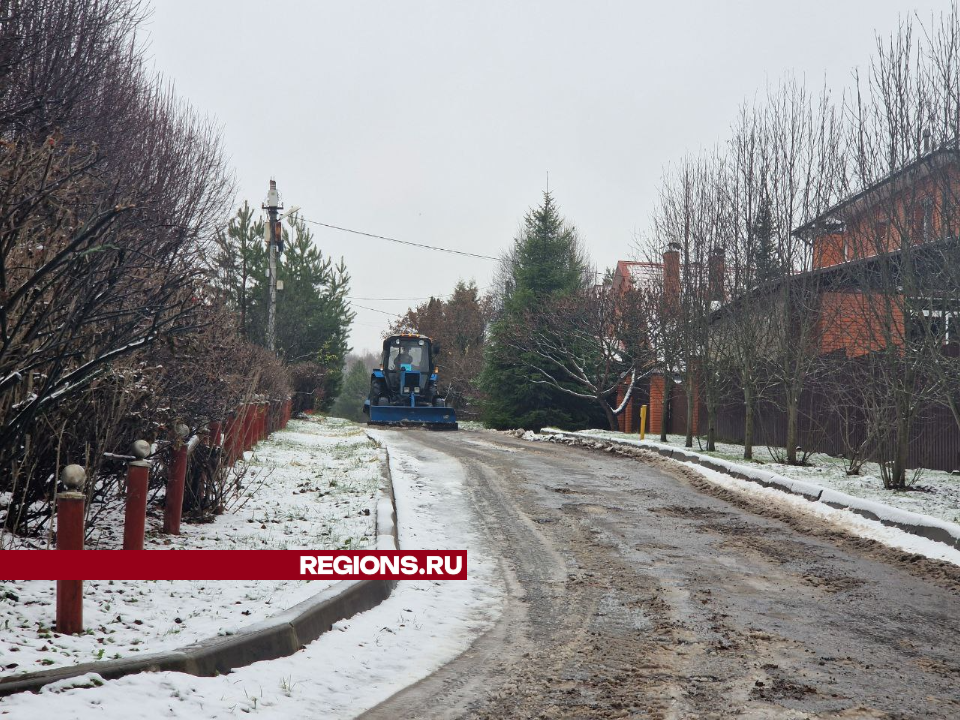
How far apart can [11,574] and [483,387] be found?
33727mm

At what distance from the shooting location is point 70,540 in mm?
4754

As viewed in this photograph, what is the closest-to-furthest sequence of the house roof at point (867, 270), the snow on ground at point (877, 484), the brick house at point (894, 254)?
the snow on ground at point (877, 484) < the brick house at point (894, 254) < the house roof at point (867, 270)

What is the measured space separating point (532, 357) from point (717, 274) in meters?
16.3

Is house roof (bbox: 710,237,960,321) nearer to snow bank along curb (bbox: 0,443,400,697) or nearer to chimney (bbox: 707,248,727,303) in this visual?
chimney (bbox: 707,248,727,303)

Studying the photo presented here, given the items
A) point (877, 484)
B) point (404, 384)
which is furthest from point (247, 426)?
point (404, 384)

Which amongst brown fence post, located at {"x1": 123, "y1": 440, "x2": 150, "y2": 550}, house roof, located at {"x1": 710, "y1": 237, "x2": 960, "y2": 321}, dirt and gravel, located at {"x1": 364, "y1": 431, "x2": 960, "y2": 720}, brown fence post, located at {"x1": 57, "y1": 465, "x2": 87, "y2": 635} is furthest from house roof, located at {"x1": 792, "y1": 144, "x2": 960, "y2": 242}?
brown fence post, located at {"x1": 57, "y1": 465, "x2": 87, "y2": 635}

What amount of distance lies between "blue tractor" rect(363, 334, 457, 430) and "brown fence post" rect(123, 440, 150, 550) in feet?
90.2

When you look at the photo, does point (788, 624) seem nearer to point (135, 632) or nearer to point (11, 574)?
point (135, 632)

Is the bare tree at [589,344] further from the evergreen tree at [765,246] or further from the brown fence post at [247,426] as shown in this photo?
the brown fence post at [247,426]

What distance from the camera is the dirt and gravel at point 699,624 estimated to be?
15.3 ft

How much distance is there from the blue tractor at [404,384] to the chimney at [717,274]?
47.7ft

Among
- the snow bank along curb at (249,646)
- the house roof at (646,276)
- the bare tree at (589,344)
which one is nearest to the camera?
the snow bank along curb at (249,646)

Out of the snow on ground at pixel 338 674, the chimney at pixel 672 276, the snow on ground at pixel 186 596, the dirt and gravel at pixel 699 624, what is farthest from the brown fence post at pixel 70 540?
the chimney at pixel 672 276

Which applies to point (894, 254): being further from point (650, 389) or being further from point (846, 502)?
point (650, 389)
